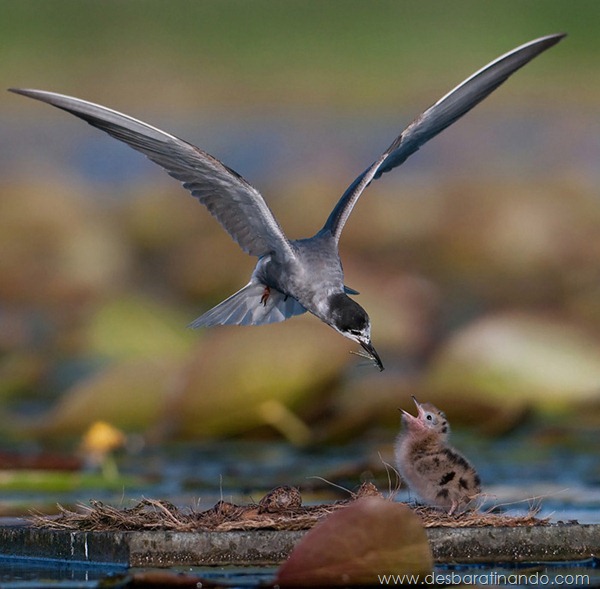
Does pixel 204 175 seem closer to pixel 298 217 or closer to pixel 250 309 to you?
pixel 250 309

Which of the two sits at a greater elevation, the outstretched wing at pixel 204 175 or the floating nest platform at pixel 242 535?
the outstretched wing at pixel 204 175

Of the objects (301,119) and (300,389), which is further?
(301,119)

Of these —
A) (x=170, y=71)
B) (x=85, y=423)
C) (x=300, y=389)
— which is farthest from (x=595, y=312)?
(x=170, y=71)

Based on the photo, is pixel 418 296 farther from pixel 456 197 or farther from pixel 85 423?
pixel 85 423

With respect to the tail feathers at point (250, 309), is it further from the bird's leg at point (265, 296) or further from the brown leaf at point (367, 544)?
the brown leaf at point (367, 544)

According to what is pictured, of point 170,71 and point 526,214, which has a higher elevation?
point 170,71

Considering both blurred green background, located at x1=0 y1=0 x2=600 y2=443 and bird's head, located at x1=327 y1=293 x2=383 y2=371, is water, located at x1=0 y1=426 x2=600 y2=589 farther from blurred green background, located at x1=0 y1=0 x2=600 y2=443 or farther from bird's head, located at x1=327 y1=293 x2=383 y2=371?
bird's head, located at x1=327 y1=293 x2=383 y2=371

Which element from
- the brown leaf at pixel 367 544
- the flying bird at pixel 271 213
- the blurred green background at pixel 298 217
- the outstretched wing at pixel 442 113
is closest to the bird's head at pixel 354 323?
the flying bird at pixel 271 213
